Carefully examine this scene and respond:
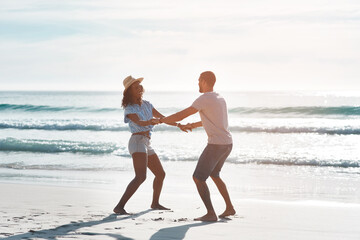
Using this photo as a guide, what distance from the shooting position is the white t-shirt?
5844mm

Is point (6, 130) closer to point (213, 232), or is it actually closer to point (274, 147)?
point (274, 147)

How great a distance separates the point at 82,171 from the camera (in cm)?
1168

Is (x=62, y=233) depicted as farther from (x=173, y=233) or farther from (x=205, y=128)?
(x=205, y=128)

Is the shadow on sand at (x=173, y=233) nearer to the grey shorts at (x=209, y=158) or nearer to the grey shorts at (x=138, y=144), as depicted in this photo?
the grey shorts at (x=209, y=158)

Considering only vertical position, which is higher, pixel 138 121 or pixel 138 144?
pixel 138 121

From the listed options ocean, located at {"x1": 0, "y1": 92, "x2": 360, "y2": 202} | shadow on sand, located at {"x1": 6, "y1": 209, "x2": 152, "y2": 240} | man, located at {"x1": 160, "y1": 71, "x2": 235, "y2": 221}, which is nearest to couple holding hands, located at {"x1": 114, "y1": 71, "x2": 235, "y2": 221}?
man, located at {"x1": 160, "y1": 71, "x2": 235, "y2": 221}

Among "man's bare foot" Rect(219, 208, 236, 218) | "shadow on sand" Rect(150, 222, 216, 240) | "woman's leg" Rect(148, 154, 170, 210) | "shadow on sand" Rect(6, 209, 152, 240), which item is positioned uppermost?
"woman's leg" Rect(148, 154, 170, 210)

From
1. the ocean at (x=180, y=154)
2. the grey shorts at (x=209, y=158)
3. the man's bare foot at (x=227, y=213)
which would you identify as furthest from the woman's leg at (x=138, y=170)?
the ocean at (x=180, y=154)

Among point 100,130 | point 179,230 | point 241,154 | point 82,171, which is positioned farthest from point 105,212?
point 100,130

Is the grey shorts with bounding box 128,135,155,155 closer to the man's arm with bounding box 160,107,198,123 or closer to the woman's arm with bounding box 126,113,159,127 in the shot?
the woman's arm with bounding box 126,113,159,127

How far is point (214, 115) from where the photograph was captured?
19.3 ft

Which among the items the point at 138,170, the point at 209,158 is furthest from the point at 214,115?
the point at 138,170

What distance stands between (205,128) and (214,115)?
0.21 m

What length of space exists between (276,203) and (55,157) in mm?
8694
